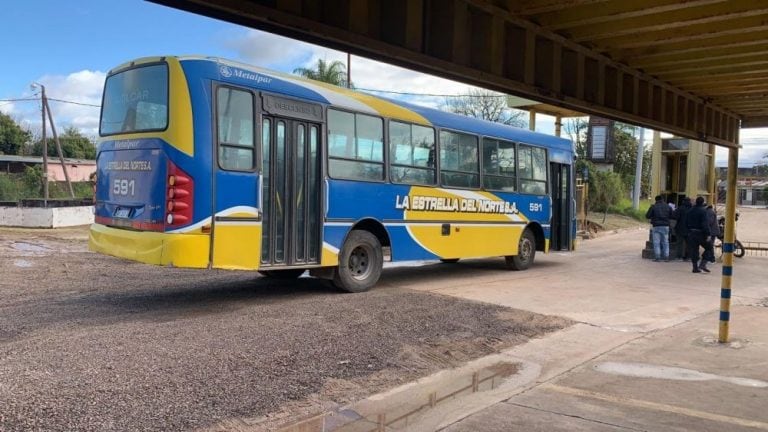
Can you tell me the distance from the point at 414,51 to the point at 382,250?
19.5 feet

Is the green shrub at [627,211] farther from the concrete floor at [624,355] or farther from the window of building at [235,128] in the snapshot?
the window of building at [235,128]

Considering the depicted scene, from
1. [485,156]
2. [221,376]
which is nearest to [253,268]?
[221,376]

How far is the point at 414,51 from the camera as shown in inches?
213

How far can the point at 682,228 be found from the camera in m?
16.3

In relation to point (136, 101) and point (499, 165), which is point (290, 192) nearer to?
point (136, 101)

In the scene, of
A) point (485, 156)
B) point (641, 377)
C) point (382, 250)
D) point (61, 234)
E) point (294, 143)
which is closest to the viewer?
point (641, 377)

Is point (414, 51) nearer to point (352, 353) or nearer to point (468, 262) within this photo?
point (352, 353)

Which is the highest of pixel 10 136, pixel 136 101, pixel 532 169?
pixel 10 136

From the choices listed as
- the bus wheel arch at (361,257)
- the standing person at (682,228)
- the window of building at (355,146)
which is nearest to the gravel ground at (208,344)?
the bus wheel arch at (361,257)

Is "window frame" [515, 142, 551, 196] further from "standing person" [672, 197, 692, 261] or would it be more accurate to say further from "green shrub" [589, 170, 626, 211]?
"green shrub" [589, 170, 626, 211]

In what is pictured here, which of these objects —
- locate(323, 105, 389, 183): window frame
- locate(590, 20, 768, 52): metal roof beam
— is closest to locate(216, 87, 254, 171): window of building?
locate(323, 105, 389, 183): window frame

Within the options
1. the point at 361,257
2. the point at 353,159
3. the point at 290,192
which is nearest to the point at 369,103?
the point at 353,159

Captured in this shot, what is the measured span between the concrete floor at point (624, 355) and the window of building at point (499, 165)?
6.65 ft

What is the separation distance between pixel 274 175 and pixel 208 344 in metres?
3.23
